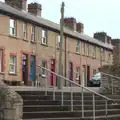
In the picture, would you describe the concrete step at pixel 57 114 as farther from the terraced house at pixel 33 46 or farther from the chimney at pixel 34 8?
the chimney at pixel 34 8

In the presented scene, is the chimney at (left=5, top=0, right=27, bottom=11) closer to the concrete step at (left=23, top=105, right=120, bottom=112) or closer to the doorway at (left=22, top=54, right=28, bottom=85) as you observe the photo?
the doorway at (left=22, top=54, right=28, bottom=85)

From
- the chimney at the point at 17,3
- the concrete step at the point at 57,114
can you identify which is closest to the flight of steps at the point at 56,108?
the concrete step at the point at 57,114

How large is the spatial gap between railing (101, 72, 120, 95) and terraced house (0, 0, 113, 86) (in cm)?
707

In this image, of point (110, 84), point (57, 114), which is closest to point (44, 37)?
point (110, 84)

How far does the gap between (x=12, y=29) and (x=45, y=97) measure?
889 inches

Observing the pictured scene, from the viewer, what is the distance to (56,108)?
17.7 m

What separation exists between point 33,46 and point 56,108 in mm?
27314

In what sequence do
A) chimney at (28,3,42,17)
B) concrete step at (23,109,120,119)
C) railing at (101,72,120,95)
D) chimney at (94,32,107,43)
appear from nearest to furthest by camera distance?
concrete step at (23,109,120,119), railing at (101,72,120,95), chimney at (28,3,42,17), chimney at (94,32,107,43)

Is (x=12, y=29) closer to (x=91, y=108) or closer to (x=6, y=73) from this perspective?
(x=6, y=73)

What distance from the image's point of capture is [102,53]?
65.6 meters

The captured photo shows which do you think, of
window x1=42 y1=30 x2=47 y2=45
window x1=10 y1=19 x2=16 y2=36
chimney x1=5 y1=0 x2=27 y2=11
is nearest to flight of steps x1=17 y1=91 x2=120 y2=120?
window x1=10 y1=19 x2=16 y2=36

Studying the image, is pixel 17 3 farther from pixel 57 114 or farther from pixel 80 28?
pixel 57 114

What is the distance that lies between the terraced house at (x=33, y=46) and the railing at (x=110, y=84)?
23.2ft

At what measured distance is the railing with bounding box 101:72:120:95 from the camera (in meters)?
25.1
